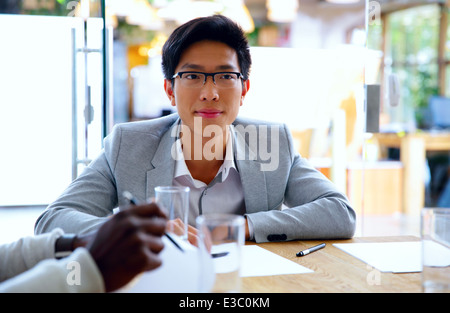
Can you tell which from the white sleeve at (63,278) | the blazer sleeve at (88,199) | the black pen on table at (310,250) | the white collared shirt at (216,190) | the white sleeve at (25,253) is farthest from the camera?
the white collared shirt at (216,190)

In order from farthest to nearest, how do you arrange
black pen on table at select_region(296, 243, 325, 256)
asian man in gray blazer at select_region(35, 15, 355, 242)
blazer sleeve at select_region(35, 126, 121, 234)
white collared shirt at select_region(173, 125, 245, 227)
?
white collared shirt at select_region(173, 125, 245, 227) < asian man in gray blazer at select_region(35, 15, 355, 242) < blazer sleeve at select_region(35, 126, 121, 234) < black pen on table at select_region(296, 243, 325, 256)

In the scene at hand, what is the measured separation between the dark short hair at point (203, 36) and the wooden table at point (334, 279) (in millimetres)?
805

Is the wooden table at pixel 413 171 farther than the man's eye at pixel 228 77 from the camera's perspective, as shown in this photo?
Yes

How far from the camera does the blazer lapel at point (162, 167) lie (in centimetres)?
157

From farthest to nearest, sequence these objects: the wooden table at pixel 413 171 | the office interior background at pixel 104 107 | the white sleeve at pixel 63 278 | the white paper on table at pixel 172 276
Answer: the wooden table at pixel 413 171, the office interior background at pixel 104 107, the white paper on table at pixel 172 276, the white sleeve at pixel 63 278

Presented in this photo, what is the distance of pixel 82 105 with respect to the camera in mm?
2049

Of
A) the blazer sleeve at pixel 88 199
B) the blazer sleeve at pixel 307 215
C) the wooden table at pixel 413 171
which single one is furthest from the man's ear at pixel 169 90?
the wooden table at pixel 413 171

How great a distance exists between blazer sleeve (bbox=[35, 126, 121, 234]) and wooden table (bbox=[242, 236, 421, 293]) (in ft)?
1.67

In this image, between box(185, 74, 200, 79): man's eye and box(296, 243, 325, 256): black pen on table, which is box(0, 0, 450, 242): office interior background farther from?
box(296, 243, 325, 256): black pen on table

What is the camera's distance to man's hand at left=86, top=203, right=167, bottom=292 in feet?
2.65

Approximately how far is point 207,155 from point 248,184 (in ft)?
0.73

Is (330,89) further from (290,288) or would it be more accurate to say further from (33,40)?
(290,288)

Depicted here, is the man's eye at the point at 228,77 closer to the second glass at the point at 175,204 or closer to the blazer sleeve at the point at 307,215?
the blazer sleeve at the point at 307,215

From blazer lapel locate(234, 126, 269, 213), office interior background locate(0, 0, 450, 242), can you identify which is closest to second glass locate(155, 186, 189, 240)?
blazer lapel locate(234, 126, 269, 213)
